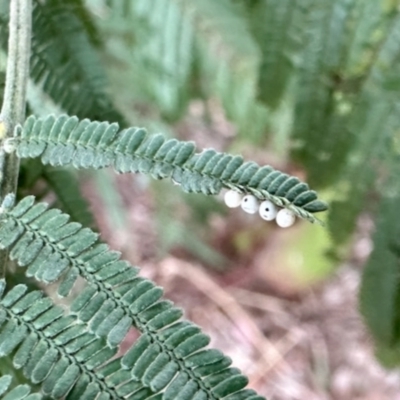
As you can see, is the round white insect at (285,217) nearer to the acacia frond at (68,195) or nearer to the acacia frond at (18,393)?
the acacia frond at (18,393)

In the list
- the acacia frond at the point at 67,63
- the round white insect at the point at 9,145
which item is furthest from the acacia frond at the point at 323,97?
the round white insect at the point at 9,145

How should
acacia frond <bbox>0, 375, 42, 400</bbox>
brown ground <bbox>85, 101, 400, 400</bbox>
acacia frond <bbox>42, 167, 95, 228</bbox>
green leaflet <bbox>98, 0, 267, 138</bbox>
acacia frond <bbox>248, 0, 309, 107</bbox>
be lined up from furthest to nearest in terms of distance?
brown ground <bbox>85, 101, 400, 400</bbox>, green leaflet <bbox>98, 0, 267, 138</bbox>, acacia frond <bbox>248, 0, 309, 107</bbox>, acacia frond <bbox>42, 167, 95, 228</bbox>, acacia frond <bbox>0, 375, 42, 400</bbox>

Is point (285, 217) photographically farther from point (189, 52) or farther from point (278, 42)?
point (189, 52)

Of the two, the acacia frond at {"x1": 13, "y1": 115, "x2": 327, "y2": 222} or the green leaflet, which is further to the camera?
the green leaflet

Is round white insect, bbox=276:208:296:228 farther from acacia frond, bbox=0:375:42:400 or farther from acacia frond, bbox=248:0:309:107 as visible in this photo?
acacia frond, bbox=248:0:309:107

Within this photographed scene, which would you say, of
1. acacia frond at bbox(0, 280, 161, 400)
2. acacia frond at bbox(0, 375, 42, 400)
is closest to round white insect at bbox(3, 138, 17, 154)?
acacia frond at bbox(0, 280, 161, 400)
